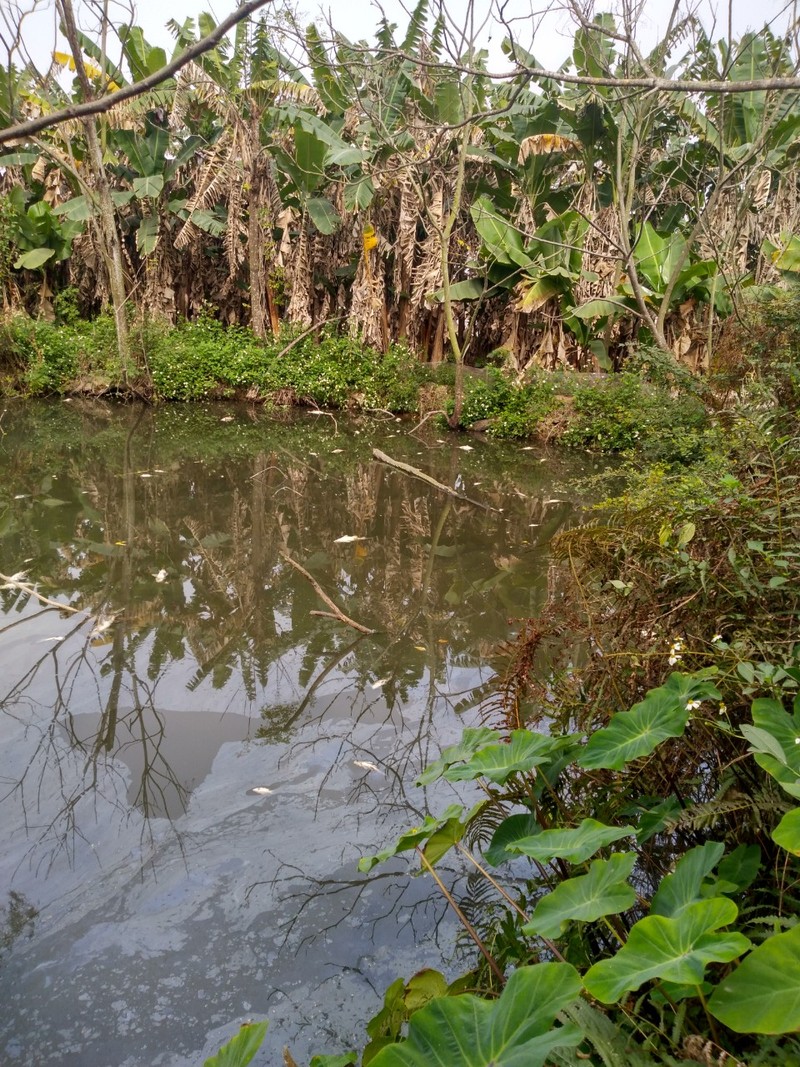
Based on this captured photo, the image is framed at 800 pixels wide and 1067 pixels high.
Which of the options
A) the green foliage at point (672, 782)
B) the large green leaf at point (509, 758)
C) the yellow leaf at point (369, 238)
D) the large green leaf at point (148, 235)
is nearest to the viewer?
the green foliage at point (672, 782)

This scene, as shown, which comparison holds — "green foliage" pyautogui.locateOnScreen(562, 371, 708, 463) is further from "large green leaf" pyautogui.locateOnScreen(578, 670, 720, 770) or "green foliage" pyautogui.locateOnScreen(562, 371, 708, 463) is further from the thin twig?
the thin twig

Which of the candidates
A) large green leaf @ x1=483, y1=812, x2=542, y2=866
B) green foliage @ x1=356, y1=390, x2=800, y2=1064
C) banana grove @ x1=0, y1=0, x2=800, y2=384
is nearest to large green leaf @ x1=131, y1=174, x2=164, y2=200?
banana grove @ x1=0, y1=0, x2=800, y2=384

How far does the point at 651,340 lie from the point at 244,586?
8524 mm

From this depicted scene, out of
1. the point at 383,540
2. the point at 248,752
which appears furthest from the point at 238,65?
the point at 248,752

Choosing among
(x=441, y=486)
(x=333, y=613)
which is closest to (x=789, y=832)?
(x=333, y=613)

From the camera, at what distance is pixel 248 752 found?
13.3 feet

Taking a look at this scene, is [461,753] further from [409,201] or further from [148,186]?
[148,186]

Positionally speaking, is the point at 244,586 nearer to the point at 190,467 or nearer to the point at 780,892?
the point at 190,467

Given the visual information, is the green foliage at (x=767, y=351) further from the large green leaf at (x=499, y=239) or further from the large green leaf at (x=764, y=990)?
the large green leaf at (x=499, y=239)

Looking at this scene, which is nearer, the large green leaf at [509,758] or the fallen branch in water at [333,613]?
the large green leaf at [509,758]

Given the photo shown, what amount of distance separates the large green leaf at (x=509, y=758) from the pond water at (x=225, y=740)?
85cm

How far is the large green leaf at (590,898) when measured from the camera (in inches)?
68.8

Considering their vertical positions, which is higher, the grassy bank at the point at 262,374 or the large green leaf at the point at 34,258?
the large green leaf at the point at 34,258

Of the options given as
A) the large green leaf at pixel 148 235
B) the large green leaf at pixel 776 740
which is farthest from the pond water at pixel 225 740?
the large green leaf at pixel 148 235
